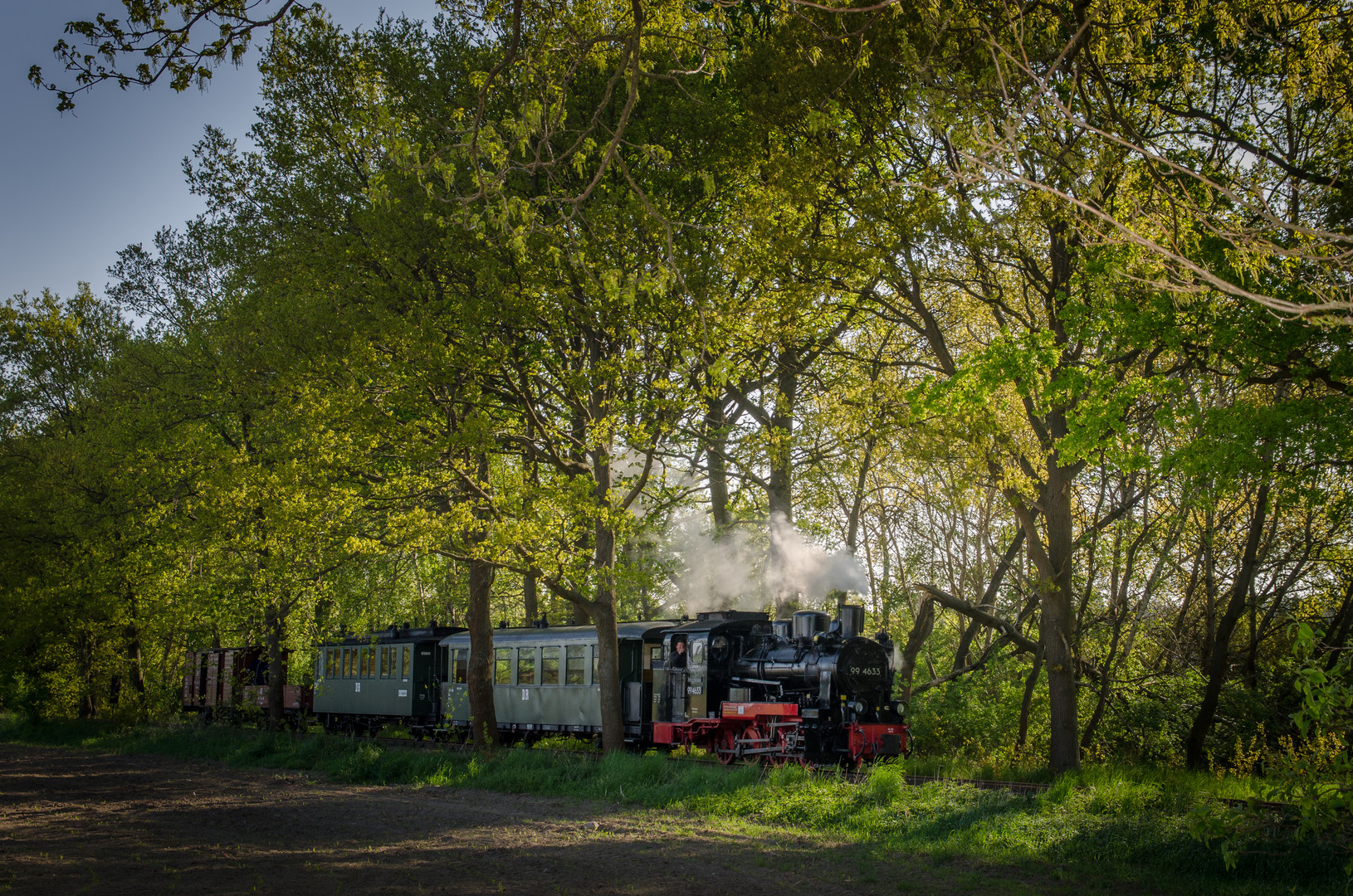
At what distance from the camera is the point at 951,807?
9914 millimetres

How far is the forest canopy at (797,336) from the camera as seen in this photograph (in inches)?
362

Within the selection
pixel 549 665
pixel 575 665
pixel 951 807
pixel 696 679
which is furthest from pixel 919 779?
pixel 549 665

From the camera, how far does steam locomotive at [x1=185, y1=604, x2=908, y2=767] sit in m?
14.5

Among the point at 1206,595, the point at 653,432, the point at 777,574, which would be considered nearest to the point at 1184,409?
the point at 653,432

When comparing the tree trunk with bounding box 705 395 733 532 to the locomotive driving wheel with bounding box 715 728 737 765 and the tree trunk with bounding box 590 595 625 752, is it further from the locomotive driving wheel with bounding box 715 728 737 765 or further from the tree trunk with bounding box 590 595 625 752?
the locomotive driving wheel with bounding box 715 728 737 765

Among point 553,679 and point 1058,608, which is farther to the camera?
point 553,679

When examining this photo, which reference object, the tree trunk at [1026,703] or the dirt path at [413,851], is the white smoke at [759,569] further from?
the dirt path at [413,851]

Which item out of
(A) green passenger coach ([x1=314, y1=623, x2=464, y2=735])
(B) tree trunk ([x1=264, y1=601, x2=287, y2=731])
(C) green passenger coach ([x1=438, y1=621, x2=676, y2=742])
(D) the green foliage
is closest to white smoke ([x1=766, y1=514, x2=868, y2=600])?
(C) green passenger coach ([x1=438, y1=621, x2=676, y2=742])

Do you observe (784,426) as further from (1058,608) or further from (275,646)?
(275,646)

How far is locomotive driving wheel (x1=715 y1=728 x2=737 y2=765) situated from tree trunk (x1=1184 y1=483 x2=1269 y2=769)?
6.70m

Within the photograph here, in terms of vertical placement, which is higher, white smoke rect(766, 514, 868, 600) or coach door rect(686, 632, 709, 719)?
white smoke rect(766, 514, 868, 600)

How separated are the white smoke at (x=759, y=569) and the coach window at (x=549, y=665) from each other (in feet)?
15.2

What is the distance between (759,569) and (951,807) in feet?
52.7


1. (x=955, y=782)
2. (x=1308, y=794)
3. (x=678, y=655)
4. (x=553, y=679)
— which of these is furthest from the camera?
(x=553, y=679)
